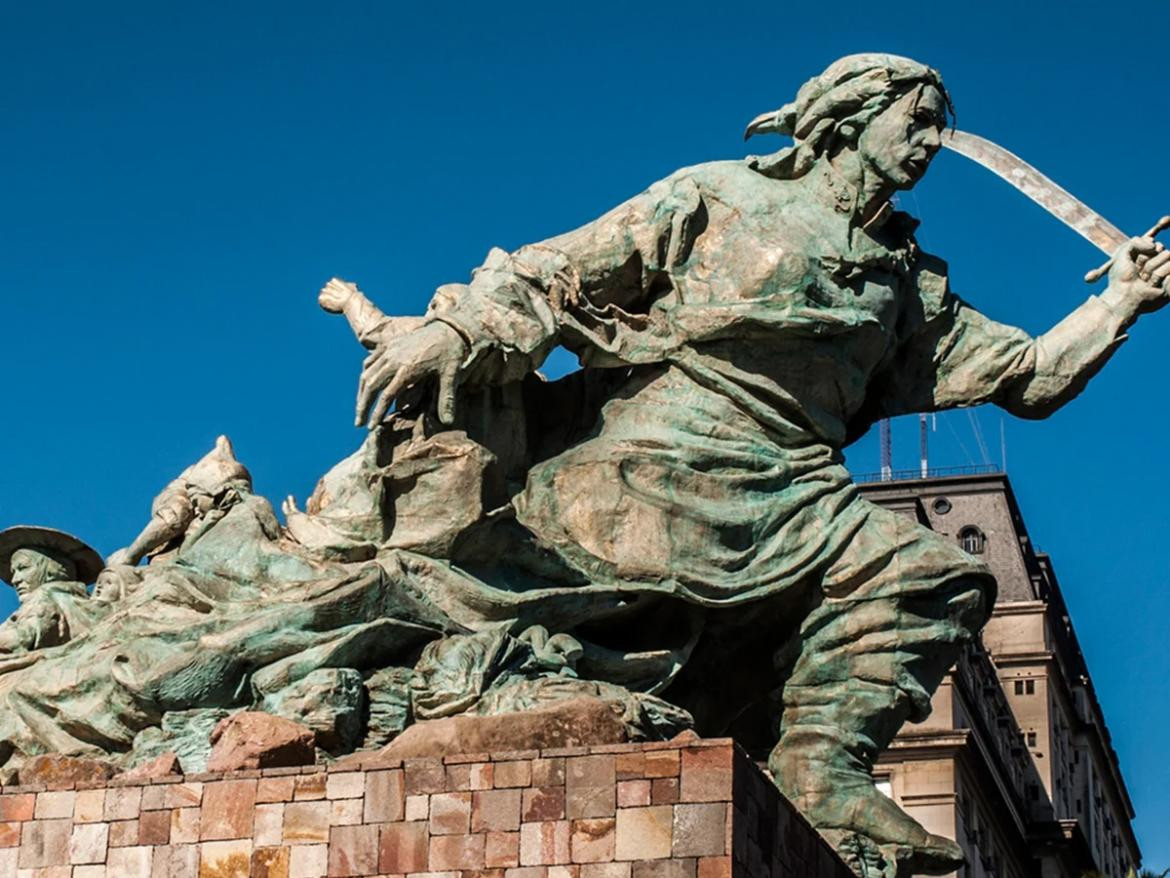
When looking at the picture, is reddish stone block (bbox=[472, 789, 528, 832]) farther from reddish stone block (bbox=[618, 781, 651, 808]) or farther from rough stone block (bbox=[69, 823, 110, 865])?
rough stone block (bbox=[69, 823, 110, 865])

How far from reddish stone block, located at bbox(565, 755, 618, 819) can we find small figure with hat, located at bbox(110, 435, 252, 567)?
2.99m

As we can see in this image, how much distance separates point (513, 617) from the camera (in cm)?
1374

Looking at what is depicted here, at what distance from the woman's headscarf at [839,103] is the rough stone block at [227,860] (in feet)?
14.8

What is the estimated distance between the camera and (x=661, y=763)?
1207 cm

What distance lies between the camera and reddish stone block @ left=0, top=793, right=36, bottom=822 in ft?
41.7

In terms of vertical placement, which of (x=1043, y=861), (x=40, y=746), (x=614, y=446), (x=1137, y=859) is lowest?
(x=40, y=746)

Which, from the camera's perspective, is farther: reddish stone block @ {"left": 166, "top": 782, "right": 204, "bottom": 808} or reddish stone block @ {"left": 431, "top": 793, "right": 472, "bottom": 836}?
reddish stone block @ {"left": 166, "top": 782, "right": 204, "bottom": 808}

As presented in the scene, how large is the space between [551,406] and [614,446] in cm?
67

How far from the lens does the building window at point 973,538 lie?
63.8 metres

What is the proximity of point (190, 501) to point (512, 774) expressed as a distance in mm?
3119

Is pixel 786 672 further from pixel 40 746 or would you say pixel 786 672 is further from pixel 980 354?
pixel 40 746

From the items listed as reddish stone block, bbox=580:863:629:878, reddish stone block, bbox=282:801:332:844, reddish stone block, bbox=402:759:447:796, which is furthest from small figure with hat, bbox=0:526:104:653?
reddish stone block, bbox=580:863:629:878

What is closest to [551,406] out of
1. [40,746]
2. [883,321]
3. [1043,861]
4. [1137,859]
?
[883,321]

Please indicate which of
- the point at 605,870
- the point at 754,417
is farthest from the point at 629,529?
the point at 605,870
